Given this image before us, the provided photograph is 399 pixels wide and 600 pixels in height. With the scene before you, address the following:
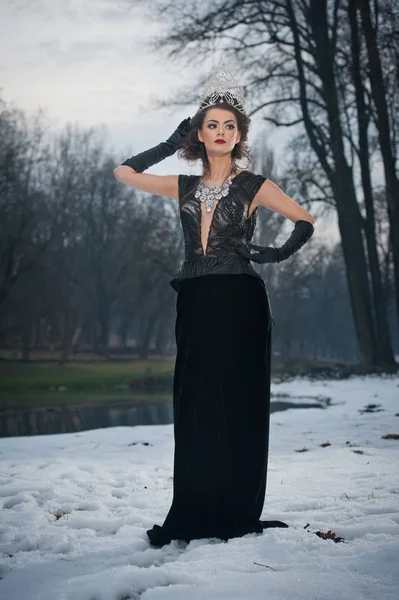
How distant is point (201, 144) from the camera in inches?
154

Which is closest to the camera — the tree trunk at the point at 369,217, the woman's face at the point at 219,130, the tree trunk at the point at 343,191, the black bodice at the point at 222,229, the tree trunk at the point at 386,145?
the black bodice at the point at 222,229

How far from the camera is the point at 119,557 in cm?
311

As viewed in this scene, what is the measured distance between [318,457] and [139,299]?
28207 millimetres

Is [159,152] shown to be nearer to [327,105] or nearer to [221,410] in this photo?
[221,410]

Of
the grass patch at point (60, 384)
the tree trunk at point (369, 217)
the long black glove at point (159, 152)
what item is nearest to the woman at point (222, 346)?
the long black glove at point (159, 152)

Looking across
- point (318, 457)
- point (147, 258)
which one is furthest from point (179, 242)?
point (318, 457)

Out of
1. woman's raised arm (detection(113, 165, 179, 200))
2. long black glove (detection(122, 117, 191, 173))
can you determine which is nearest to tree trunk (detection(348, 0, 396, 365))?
long black glove (detection(122, 117, 191, 173))

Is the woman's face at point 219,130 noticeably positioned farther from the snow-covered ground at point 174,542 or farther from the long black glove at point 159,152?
the snow-covered ground at point 174,542

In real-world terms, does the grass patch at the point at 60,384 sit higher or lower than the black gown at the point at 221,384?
lower

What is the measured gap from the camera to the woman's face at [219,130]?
3721 mm

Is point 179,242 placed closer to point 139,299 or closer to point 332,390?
point 139,299

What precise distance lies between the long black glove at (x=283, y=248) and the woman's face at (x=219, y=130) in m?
0.60

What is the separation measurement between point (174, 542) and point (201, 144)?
2279mm

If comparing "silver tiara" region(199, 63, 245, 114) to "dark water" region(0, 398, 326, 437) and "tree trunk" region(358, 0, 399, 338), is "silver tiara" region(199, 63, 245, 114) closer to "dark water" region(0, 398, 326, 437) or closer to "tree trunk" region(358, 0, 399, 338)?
"dark water" region(0, 398, 326, 437)
